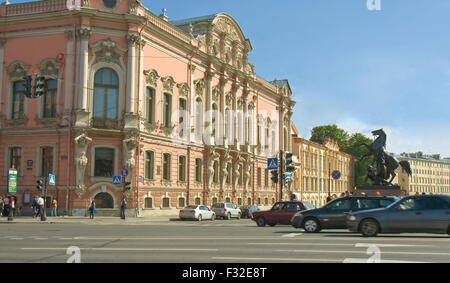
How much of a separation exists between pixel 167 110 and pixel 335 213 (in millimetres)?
24563

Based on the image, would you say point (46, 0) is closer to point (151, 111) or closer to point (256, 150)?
point (151, 111)

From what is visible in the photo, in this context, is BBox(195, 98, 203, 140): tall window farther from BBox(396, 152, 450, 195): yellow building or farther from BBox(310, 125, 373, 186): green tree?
BBox(396, 152, 450, 195): yellow building

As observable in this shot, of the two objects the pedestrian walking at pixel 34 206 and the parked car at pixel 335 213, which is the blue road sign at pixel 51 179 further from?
the parked car at pixel 335 213

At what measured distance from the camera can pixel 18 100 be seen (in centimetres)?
3700

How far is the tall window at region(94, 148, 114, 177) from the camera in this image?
116 feet

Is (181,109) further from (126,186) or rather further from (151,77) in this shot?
(126,186)

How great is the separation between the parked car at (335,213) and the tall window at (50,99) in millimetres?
22872

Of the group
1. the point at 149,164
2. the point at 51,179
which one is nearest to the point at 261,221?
the point at 51,179

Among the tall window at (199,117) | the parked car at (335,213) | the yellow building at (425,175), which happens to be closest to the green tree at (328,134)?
the yellow building at (425,175)

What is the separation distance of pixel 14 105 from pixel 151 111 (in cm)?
1007

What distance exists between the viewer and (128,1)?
120 ft

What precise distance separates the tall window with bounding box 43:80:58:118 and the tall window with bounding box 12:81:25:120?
194 cm

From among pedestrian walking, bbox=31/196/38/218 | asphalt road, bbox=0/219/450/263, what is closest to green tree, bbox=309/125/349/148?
pedestrian walking, bbox=31/196/38/218

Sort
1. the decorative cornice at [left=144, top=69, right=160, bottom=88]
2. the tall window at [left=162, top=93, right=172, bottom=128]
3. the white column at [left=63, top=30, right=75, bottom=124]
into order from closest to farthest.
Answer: the white column at [left=63, top=30, right=75, bottom=124], the decorative cornice at [left=144, top=69, right=160, bottom=88], the tall window at [left=162, top=93, right=172, bottom=128]
